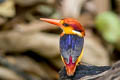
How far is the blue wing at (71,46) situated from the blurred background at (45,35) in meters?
3.06

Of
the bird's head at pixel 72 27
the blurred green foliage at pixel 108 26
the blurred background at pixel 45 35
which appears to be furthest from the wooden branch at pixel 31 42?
the bird's head at pixel 72 27

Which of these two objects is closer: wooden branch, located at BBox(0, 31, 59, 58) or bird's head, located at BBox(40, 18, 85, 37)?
bird's head, located at BBox(40, 18, 85, 37)

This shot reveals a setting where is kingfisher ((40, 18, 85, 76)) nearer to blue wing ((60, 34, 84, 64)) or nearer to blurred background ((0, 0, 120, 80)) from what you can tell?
blue wing ((60, 34, 84, 64))

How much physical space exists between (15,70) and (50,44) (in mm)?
544

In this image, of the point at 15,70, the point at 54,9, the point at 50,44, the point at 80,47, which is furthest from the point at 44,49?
the point at 80,47

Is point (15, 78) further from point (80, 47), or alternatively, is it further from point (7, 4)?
point (80, 47)

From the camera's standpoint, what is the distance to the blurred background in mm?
5195

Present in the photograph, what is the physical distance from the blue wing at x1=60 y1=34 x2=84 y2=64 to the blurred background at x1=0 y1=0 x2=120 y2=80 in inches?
121

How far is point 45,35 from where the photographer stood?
5289mm

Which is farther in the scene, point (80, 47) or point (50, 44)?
point (50, 44)

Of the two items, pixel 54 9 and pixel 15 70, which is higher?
pixel 54 9

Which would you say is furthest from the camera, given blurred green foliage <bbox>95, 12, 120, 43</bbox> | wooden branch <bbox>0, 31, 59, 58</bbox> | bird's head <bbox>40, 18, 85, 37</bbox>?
blurred green foliage <bbox>95, 12, 120, 43</bbox>

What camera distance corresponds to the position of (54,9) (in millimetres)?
5805

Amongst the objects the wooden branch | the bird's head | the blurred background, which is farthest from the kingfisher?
the wooden branch
